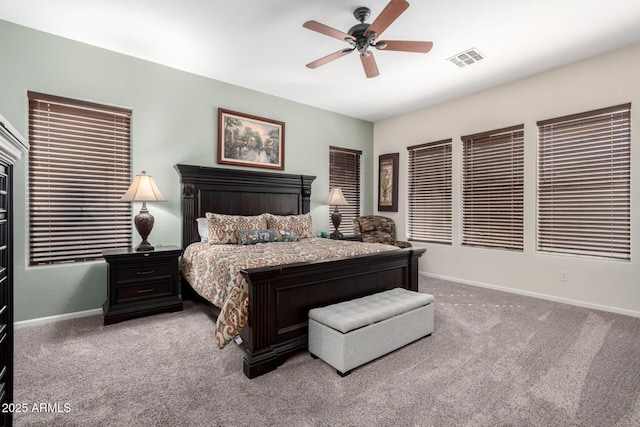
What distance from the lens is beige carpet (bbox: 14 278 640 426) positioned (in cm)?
166

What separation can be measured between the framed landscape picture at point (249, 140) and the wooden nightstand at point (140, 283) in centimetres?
155

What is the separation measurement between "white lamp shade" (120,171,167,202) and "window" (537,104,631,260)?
4618mm

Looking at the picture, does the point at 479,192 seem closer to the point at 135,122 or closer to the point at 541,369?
the point at 541,369

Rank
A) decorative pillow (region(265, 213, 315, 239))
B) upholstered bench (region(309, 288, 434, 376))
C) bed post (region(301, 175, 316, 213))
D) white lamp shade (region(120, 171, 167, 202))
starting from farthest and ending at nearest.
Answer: bed post (region(301, 175, 316, 213)) < decorative pillow (region(265, 213, 315, 239)) < white lamp shade (region(120, 171, 167, 202)) < upholstered bench (region(309, 288, 434, 376))

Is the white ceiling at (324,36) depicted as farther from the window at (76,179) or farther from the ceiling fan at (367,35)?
the window at (76,179)

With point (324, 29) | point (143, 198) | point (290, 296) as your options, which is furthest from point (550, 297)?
point (143, 198)

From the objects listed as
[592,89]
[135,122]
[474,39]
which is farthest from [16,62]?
[592,89]

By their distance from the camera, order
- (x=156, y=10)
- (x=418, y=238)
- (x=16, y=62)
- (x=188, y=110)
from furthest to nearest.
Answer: (x=418, y=238), (x=188, y=110), (x=16, y=62), (x=156, y=10)

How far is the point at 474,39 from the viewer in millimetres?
3117

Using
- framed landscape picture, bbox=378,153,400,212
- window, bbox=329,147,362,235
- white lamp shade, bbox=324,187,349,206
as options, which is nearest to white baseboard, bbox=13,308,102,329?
white lamp shade, bbox=324,187,349,206

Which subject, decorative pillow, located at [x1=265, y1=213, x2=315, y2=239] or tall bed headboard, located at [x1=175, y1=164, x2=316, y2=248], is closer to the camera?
tall bed headboard, located at [x1=175, y1=164, x2=316, y2=248]

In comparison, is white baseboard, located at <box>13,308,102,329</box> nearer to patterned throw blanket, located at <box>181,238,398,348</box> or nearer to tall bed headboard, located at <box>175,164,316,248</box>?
patterned throw blanket, located at <box>181,238,398,348</box>

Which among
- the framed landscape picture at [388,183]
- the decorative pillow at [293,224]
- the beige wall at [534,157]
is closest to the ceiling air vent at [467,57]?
the beige wall at [534,157]

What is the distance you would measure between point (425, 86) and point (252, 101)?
2453 millimetres
